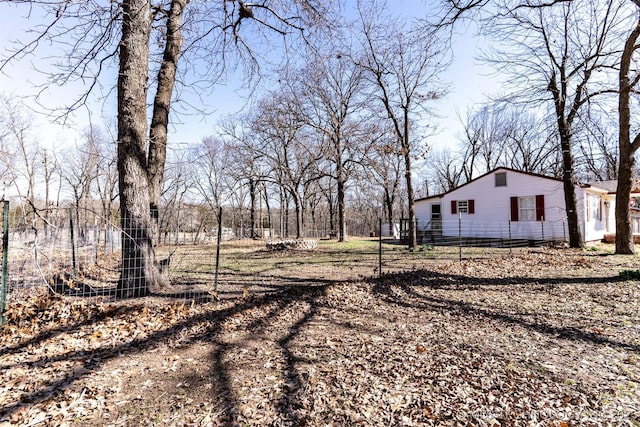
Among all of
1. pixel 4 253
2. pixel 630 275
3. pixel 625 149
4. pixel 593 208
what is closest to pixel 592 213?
pixel 593 208

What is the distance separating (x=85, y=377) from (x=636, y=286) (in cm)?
890

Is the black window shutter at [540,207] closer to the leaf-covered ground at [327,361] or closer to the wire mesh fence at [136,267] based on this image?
the wire mesh fence at [136,267]

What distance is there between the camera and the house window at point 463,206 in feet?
59.2

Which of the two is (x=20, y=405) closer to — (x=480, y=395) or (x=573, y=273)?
(x=480, y=395)

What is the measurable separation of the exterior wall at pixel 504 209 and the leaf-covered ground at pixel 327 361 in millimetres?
11393

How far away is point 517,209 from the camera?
53.9 feet

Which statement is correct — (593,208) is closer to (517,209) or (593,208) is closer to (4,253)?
(517,209)

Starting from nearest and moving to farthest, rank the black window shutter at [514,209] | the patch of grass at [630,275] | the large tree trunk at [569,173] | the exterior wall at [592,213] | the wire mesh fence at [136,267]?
the wire mesh fence at [136,267], the patch of grass at [630,275], the large tree trunk at [569,173], the exterior wall at [592,213], the black window shutter at [514,209]

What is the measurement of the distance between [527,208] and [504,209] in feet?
3.44

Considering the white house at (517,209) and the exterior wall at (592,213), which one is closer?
the exterior wall at (592,213)

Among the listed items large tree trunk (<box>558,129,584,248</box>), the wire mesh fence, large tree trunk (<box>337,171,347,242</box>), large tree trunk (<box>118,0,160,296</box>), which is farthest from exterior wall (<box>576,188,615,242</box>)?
large tree trunk (<box>118,0,160,296</box>)

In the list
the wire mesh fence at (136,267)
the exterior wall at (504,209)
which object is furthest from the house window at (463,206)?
the wire mesh fence at (136,267)

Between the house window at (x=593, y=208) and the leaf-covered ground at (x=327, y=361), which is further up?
the house window at (x=593, y=208)

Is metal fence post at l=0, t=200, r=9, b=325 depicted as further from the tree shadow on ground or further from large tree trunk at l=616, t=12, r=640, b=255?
large tree trunk at l=616, t=12, r=640, b=255
